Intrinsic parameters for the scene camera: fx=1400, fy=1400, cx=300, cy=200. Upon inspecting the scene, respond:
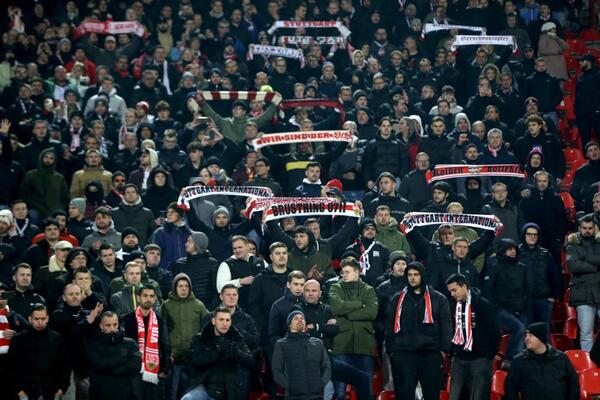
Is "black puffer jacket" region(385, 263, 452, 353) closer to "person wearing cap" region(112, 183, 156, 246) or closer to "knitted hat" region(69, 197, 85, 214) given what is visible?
"person wearing cap" region(112, 183, 156, 246)

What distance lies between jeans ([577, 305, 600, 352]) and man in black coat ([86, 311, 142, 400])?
491 centimetres

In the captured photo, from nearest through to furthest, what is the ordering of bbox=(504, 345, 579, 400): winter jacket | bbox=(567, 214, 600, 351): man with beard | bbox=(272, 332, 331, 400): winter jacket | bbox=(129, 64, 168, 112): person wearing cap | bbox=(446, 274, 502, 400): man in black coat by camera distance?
1. bbox=(504, 345, 579, 400): winter jacket
2. bbox=(272, 332, 331, 400): winter jacket
3. bbox=(446, 274, 502, 400): man in black coat
4. bbox=(567, 214, 600, 351): man with beard
5. bbox=(129, 64, 168, 112): person wearing cap

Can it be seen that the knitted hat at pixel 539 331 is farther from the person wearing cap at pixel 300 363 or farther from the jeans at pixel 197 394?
the jeans at pixel 197 394

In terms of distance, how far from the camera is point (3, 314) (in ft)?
45.0

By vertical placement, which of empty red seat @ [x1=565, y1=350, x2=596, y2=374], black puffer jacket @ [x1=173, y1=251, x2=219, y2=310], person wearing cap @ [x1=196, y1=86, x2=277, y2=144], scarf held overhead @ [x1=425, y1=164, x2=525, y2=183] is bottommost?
empty red seat @ [x1=565, y1=350, x2=596, y2=374]

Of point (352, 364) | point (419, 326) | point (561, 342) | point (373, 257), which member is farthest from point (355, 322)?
point (561, 342)

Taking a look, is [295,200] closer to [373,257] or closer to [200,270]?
[373,257]

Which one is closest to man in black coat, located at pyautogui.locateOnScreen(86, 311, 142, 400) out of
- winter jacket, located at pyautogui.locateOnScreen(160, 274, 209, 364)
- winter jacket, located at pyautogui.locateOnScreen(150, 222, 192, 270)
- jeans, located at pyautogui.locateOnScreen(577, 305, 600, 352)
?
winter jacket, located at pyautogui.locateOnScreen(160, 274, 209, 364)

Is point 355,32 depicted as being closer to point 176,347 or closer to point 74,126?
point 74,126

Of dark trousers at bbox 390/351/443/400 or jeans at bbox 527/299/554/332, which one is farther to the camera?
jeans at bbox 527/299/554/332

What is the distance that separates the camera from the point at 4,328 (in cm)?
1366

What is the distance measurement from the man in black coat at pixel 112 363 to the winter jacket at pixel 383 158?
6118 millimetres

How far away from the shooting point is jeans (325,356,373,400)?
13.8 m

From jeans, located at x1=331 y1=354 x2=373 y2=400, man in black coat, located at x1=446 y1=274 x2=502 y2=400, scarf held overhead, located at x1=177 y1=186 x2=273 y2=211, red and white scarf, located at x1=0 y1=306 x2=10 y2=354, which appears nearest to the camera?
red and white scarf, located at x1=0 y1=306 x2=10 y2=354
